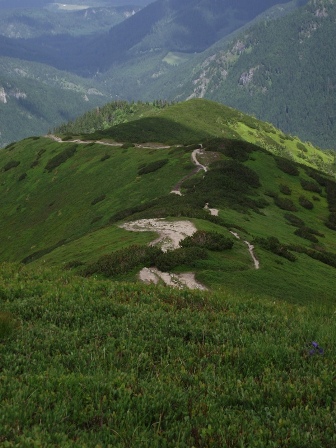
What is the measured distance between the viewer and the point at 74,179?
3949 inches

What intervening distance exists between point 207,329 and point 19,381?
5179mm

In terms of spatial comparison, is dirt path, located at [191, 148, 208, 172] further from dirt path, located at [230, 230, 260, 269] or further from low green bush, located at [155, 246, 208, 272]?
low green bush, located at [155, 246, 208, 272]

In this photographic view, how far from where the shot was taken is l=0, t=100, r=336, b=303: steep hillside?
99.8 ft

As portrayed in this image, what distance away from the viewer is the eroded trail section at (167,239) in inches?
1070

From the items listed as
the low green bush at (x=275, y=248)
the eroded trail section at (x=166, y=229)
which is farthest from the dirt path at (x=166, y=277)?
the low green bush at (x=275, y=248)

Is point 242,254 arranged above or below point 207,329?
below

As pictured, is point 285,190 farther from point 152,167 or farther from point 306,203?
point 152,167

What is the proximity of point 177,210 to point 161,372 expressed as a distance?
37540mm

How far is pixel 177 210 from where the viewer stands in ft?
153

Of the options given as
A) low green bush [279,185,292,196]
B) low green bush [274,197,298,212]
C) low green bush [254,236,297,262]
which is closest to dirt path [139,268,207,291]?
low green bush [254,236,297,262]

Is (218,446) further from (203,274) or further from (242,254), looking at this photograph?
(242,254)

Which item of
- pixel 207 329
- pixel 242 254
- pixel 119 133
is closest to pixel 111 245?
pixel 242 254

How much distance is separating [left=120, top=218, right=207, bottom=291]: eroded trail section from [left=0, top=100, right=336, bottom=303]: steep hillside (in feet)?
2.19

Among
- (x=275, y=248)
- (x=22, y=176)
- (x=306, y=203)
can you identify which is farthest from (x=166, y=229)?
(x=22, y=176)
